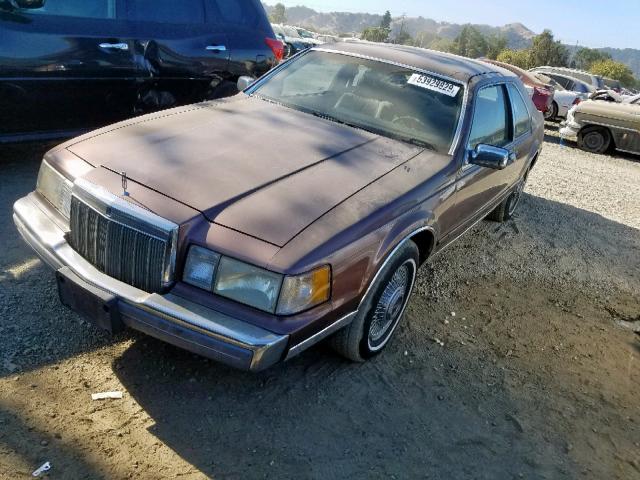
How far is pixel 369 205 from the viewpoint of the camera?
2684 mm

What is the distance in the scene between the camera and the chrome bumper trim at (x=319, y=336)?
2355 millimetres

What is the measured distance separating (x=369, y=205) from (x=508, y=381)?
1.42 meters

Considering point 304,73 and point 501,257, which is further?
point 501,257

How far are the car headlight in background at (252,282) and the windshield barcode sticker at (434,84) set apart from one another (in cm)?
191

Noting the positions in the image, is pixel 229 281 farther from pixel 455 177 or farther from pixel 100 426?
pixel 455 177

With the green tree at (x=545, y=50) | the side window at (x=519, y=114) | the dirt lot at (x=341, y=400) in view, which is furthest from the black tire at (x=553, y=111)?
the green tree at (x=545, y=50)

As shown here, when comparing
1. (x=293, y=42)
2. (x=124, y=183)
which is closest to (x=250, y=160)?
(x=124, y=183)

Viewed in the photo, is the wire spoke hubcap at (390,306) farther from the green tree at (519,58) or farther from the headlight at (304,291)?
the green tree at (519,58)

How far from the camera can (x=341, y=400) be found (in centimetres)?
→ 278

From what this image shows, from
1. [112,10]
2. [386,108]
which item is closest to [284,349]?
[386,108]

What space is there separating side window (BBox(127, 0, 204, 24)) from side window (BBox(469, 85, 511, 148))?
2.90 meters

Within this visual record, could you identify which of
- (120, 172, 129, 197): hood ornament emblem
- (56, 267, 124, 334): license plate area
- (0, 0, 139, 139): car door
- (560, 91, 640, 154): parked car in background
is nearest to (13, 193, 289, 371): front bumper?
(56, 267, 124, 334): license plate area

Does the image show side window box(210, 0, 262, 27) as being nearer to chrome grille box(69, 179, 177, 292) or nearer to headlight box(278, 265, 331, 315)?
chrome grille box(69, 179, 177, 292)

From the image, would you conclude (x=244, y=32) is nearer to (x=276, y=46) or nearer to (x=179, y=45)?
(x=276, y=46)
